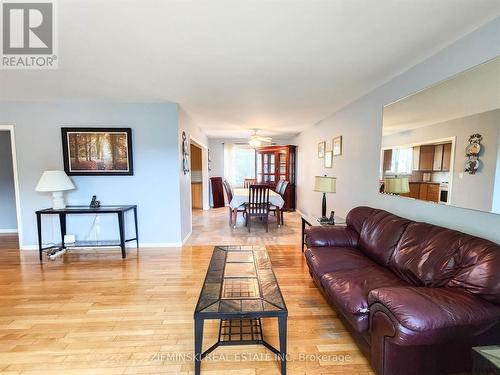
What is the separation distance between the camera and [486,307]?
1244 millimetres

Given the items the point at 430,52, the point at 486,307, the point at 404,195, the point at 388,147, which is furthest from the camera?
the point at 388,147

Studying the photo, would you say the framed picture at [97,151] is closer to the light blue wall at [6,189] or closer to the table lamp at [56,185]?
the table lamp at [56,185]

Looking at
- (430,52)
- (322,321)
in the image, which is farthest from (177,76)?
(322,321)

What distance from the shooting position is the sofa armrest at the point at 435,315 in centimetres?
117

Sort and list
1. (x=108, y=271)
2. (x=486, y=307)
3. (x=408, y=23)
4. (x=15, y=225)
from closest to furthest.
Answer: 1. (x=486, y=307)
2. (x=408, y=23)
3. (x=108, y=271)
4. (x=15, y=225)

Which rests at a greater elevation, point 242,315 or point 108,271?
point 242,315

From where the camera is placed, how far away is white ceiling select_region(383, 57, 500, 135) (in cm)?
159

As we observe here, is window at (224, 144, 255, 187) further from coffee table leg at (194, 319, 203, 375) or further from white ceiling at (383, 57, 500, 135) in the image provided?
coffee table leg at (194, 319, 203, 375)

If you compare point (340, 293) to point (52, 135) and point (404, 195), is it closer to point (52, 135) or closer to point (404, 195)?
point (404, 195)

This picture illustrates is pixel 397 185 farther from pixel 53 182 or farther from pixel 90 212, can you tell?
pixel 53 182

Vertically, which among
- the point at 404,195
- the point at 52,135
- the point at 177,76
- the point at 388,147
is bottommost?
the point at 404,195

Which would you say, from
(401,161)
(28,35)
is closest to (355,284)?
(401,161)

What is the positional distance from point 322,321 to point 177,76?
2.77 m

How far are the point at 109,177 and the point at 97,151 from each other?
Result: 42 cm
